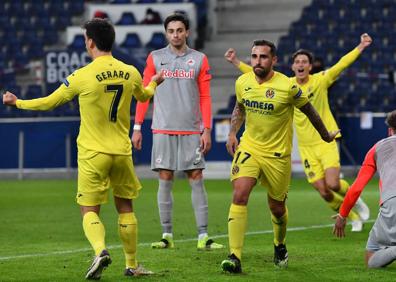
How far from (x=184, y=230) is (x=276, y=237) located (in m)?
3.58

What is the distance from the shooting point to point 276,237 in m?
9.65

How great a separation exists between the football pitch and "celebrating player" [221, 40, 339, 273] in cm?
60

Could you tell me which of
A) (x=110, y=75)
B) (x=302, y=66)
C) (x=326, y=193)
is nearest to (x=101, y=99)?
(x=110, y=75)

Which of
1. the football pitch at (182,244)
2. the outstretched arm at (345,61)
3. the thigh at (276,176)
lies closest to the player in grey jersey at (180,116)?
the football pitch at (182,244)

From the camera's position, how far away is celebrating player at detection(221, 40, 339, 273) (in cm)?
933

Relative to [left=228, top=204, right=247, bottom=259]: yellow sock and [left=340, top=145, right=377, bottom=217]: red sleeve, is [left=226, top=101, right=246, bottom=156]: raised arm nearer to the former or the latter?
[left=228, top=204, right=247, bottom=259]: yellow sock

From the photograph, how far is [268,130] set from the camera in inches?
372

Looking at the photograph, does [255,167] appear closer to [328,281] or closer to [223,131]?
[328,281]

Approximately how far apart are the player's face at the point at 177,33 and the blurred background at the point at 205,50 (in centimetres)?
1099

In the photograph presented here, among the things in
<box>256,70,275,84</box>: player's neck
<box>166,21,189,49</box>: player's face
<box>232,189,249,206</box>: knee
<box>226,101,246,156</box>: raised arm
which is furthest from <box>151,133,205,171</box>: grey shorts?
<box>232,189,249,206</box>: knee

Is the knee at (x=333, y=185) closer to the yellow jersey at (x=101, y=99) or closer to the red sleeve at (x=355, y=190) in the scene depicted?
the red sleeve at (x=355, y=190)

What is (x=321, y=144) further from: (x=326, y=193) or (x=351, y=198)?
(x=351, y=198)

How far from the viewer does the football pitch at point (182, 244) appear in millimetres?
8922

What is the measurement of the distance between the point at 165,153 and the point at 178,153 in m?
0.13
